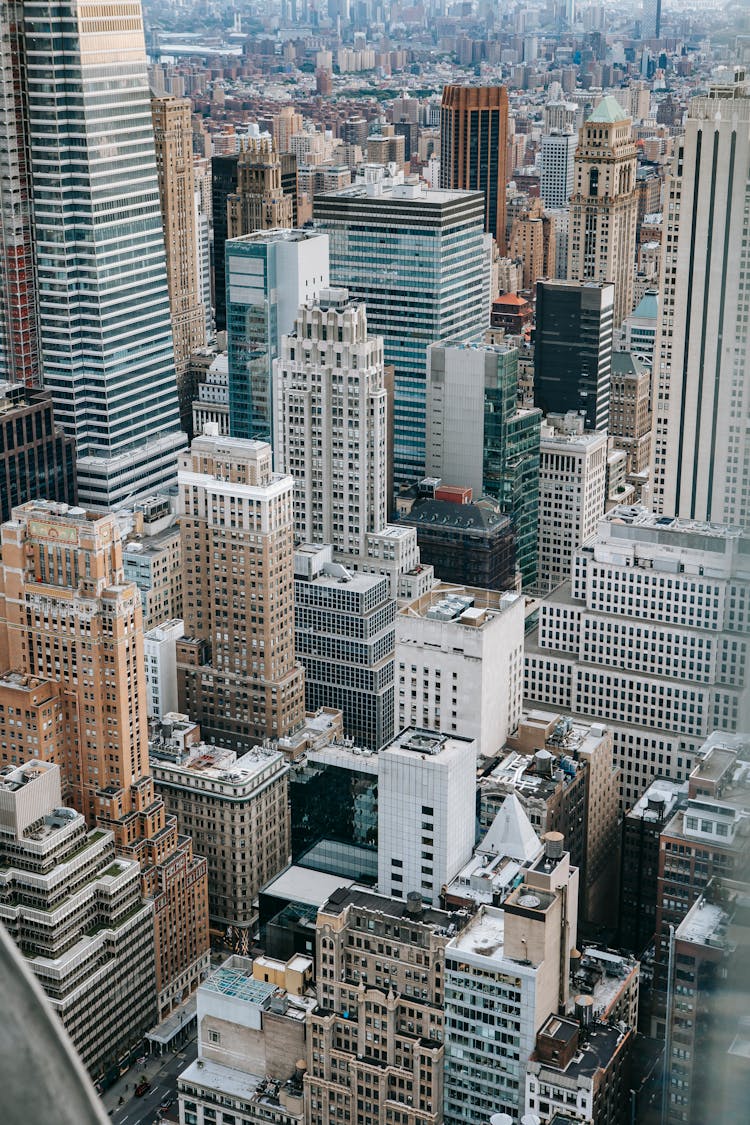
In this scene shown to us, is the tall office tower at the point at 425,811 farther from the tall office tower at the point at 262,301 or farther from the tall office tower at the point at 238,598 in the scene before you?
the tall office tower at the point at 262,301

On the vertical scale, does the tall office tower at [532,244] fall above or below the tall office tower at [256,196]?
below

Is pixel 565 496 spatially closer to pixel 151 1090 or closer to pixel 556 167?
pixel 151 1090

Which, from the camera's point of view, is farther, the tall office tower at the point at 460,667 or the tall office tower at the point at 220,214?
the tall office tower at the point at 220,214

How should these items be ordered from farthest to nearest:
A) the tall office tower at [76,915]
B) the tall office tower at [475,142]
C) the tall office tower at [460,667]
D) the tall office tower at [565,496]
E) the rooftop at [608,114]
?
the tall office tower at [475,142], the rooftop at [608,114], the tall office tower at [565,496], the tall office tower at [460,667], the tall office tower at [76,915]

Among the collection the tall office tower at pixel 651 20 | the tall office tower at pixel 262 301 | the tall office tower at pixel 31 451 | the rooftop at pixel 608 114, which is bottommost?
the tall office tower at pixel 31 451

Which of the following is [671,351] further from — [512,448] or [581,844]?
[581,844]

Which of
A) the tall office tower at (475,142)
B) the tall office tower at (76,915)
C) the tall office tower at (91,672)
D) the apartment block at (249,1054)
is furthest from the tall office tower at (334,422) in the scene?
the tall office tower at (475,142)
